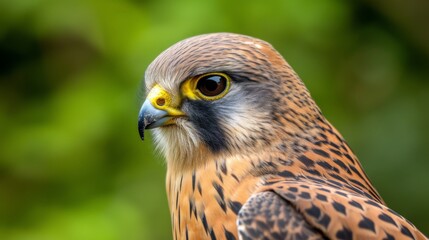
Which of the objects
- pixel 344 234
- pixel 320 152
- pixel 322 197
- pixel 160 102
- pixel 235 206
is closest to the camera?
pixel 344 234

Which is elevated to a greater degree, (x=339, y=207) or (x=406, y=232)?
(x=339, y=207)

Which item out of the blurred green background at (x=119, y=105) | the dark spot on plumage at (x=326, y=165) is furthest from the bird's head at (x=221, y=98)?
the blurred green background at (x=119, y=105)

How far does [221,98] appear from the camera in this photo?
4.29 meters

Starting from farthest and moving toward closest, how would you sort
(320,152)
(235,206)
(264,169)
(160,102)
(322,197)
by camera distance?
1. (160,102)
2. (320,152)
3. (264,169)
4. (235,206)
5. (322,197)

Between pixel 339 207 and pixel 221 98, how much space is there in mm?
820

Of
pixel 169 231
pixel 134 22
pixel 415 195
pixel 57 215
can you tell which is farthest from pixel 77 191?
pixel 415 195

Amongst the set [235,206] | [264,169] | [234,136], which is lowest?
[235,206]

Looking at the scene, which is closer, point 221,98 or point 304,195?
point 304,195

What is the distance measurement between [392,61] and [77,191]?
2.85m

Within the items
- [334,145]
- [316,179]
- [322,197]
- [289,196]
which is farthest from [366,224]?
[334,145]

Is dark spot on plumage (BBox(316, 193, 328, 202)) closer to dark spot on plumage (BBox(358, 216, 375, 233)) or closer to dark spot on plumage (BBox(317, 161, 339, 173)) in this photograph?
dark spot on plumage (BBox(358, 216, 375, 233))

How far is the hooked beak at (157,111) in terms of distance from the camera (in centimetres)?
425

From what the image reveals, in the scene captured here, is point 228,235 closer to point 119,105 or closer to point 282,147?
point 282,147

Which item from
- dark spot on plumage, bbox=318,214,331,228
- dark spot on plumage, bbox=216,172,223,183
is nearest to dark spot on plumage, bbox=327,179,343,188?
dark spot on plumage, bbox=318,214,331,228
